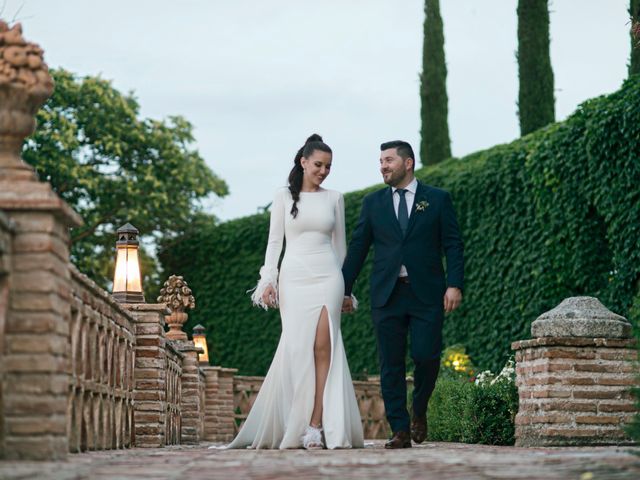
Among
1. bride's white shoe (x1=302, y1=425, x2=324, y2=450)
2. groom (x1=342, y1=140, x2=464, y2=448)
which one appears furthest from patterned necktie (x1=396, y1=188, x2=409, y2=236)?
bride's white shoe (x1=302, y1=425, x2=324, y2=450)

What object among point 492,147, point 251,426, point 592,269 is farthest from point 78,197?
point 251,426

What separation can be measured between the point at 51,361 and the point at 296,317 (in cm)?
298

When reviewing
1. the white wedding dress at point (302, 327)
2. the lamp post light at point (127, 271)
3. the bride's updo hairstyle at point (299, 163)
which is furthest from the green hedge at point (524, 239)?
the lamp post light at point (127, 271)

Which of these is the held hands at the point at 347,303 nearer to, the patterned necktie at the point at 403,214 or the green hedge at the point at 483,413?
the patterned necktie at the point at 403,214

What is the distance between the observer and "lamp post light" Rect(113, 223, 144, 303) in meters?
10.8

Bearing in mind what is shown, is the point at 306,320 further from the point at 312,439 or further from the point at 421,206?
the point at 421,206

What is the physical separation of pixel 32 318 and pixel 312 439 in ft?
9.54

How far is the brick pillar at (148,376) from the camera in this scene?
9969mm

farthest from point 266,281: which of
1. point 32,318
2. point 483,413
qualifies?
point 483,413

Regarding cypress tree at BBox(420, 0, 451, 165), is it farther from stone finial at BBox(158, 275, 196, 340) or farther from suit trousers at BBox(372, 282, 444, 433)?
suit trousers at BBox(372, 282, 444, 433)

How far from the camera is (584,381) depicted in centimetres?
838

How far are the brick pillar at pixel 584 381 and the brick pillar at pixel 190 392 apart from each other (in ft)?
23.2

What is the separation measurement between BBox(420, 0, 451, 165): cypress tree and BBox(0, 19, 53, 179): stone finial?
19693 mm

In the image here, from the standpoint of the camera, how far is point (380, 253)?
834cm
